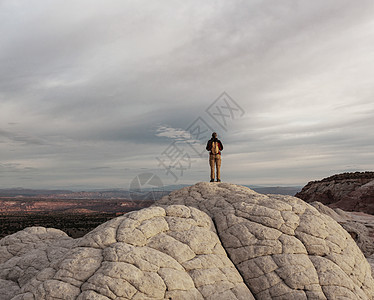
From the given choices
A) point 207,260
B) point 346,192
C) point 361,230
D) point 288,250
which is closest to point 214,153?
point 288,250

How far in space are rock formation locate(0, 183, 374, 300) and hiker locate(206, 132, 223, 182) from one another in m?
3.88

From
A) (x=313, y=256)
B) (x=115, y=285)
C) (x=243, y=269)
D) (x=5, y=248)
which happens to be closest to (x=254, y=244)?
(x=243, y=269)

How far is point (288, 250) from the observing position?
7.50 m

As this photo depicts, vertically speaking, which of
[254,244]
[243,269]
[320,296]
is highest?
[254,244]

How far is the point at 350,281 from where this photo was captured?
727 centimetres

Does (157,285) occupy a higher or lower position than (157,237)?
lower

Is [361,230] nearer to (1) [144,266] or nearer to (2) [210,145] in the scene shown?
(2) [210,145]

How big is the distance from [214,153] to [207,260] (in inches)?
269

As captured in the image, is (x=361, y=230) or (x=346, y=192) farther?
(x=346, y=192)

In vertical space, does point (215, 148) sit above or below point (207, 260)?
above

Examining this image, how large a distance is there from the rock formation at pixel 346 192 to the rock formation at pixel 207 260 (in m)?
28.1

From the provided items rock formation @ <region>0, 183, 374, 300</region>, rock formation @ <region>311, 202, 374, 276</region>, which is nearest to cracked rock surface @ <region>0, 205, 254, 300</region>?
rock formation @ <region>0, 183, 374, 300</region>

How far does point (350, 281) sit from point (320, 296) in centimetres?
120

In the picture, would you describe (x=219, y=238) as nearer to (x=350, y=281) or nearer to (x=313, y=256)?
(x=313, y=256)
